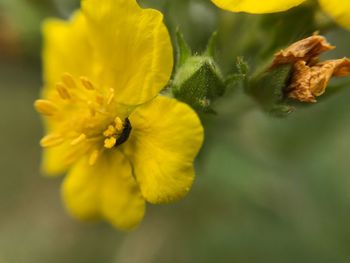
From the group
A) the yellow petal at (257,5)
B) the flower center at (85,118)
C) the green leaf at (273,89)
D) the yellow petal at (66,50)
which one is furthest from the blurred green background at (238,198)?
the yellow petal at (257,5)

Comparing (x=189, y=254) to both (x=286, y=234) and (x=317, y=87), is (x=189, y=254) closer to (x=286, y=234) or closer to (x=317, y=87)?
(x=286, y=234)

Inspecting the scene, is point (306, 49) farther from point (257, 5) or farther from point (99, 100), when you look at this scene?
point (99, 100)

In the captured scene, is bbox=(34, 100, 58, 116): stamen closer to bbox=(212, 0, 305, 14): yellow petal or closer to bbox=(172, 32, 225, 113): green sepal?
bbox=(172, 32, 225, 113): green sepal

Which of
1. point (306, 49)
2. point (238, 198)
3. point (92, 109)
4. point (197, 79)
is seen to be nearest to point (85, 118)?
point (92, 109)

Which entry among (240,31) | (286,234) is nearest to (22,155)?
(286,234)

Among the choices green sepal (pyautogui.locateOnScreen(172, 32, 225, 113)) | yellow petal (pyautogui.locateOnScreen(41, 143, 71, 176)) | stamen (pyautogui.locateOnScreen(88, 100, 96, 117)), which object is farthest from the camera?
yellow petal (pyautogui.locateOnScreen(41, 143, 71, 176))

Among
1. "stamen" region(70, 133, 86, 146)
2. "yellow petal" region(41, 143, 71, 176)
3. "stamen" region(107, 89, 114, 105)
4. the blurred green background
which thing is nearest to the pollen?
"stamen" region(107, 89, 114, 105)
